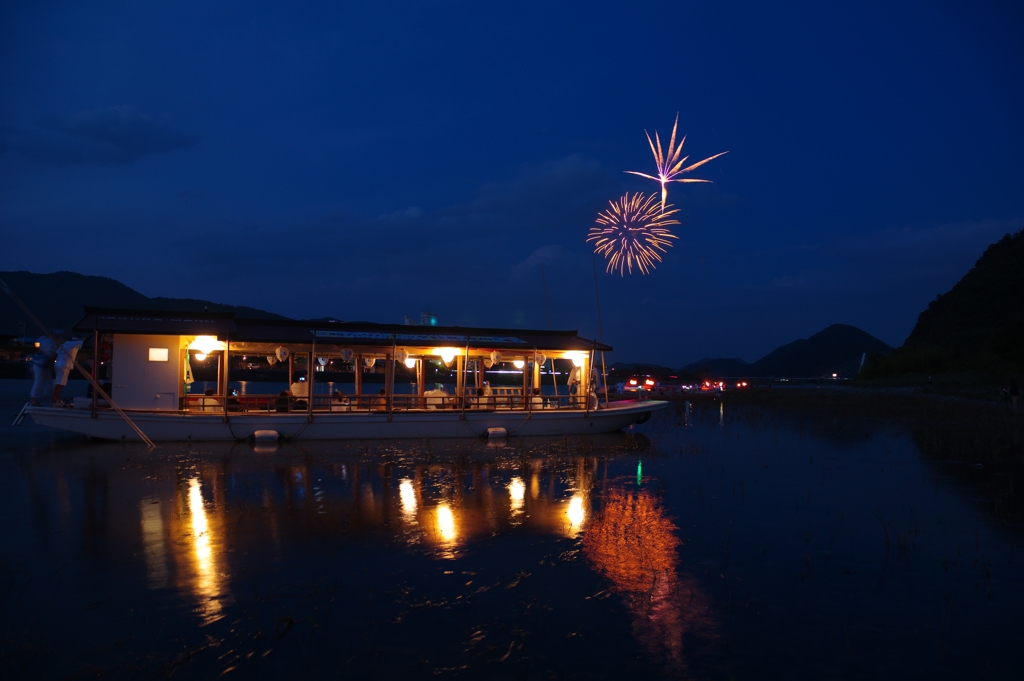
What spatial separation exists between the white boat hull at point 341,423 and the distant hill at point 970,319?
47.1m

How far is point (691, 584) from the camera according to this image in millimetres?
6559

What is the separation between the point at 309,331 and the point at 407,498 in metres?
10.1

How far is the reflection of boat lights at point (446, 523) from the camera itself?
8320 mm

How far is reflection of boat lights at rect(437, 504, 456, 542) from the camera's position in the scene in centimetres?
832

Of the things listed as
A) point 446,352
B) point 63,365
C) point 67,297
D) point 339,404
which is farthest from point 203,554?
point 67,297

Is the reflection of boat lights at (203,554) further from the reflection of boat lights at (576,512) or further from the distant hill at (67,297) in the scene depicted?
the distant hill at (67,297)

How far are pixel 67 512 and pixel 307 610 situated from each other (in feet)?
20.9

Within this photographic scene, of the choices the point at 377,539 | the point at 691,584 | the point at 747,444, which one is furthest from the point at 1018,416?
the point at 377,539

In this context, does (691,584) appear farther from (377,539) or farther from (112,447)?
(112,447)

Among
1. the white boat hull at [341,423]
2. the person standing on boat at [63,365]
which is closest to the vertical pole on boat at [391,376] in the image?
the white boat hull at [341,423]

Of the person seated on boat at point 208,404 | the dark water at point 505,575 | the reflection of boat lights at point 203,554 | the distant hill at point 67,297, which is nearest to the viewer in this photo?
the dark water at point 505,575

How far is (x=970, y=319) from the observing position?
7162 centimetres

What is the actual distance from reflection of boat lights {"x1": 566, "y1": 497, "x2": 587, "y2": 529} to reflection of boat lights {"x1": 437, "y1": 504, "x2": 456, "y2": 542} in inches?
Answer: 70.8

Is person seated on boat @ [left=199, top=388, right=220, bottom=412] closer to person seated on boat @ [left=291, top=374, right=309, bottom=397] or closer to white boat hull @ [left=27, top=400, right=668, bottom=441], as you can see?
white boat hull @ [left=27, top=400, right=668, bottom=441]
